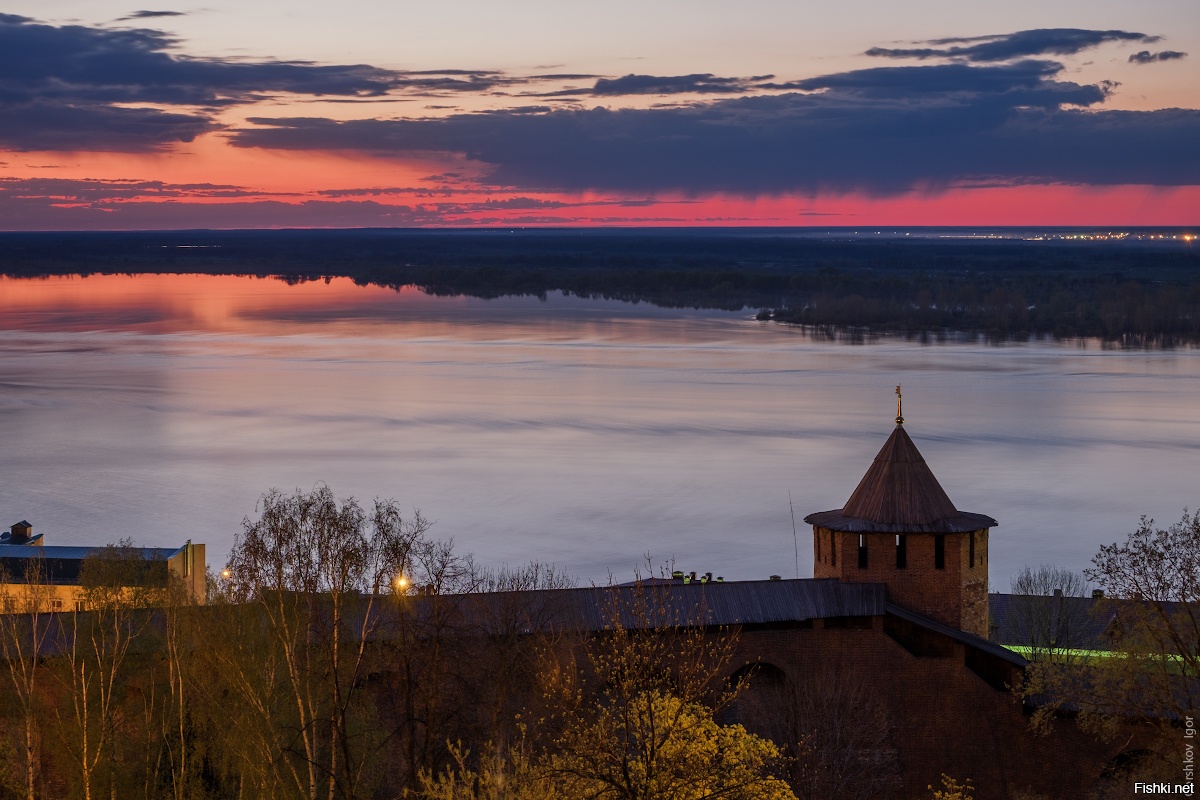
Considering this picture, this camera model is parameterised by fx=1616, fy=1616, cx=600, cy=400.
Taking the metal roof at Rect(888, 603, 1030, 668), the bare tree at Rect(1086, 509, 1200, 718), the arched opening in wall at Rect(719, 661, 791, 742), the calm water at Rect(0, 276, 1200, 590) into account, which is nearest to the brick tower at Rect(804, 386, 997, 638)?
the metal roof at Rect(888, 603, 1030, 668)

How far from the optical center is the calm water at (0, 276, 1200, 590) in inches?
1411

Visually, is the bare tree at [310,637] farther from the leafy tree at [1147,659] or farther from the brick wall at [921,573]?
the leafy tree at [1147,659]

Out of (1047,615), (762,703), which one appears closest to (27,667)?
(762,703)

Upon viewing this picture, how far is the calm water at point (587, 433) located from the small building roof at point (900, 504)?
429 inches

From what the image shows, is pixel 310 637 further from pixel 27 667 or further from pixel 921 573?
pixel 921 573

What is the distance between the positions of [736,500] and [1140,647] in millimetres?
23588

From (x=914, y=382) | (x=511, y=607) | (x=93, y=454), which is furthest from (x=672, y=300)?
(x=511, y=607)

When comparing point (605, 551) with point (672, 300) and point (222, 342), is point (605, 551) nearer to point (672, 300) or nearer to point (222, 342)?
point (222, 342)

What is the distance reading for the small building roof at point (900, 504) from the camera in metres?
19.5

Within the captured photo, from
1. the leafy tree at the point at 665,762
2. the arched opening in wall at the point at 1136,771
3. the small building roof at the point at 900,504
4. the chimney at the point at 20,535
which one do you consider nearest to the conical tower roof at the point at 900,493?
the small building roof at the point at 900,504

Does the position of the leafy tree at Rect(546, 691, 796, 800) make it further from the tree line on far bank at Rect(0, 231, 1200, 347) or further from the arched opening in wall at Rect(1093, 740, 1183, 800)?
the tree line on far bank at Rect(0, 231, 1200, 347)

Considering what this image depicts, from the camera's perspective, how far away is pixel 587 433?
1916 inches

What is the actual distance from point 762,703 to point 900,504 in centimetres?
333

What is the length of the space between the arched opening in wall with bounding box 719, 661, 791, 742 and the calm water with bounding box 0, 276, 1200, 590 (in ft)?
39.3
